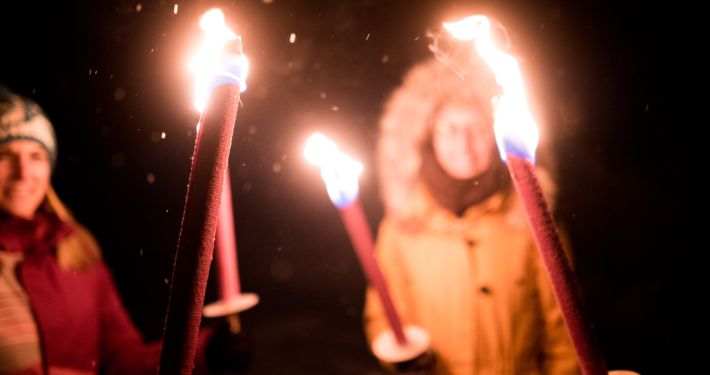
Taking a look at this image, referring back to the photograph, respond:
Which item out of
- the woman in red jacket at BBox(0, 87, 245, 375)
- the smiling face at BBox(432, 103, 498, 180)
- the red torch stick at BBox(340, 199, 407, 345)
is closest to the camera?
the red torch stick at BBox(340, 199, 407, 345)

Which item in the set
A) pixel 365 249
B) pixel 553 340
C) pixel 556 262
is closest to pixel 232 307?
pixel 365 249

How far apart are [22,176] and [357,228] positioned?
1.43 m

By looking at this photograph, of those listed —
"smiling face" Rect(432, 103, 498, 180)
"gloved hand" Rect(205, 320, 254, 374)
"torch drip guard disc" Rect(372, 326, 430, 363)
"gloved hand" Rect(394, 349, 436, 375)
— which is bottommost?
"gloved hand" Rect(394, 349, 436, 375)

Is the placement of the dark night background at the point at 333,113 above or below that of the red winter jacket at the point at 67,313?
above

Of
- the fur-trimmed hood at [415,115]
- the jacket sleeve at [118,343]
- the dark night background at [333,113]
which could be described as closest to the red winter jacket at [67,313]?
the jacket sleeve at [118,343]

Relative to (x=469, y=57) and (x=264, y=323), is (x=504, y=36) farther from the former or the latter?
(x=264, y=323)

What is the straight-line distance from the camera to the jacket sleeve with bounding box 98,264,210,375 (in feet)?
4.44

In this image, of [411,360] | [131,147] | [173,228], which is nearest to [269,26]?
[131,147]

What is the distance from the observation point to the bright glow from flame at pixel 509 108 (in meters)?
0.47

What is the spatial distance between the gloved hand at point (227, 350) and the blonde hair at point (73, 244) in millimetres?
875

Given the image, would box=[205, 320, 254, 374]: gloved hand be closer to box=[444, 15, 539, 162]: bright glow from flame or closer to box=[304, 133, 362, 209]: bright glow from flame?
box=[304, 133, 362, 209]: bright glow from flame

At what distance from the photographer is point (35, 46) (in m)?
1.60

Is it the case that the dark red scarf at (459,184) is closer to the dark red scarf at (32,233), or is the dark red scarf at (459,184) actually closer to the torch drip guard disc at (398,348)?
the torch drip guard disc at (398,348)

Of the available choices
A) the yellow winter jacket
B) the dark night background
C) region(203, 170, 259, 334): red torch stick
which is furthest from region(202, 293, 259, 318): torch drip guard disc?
the yellow winter jacket
